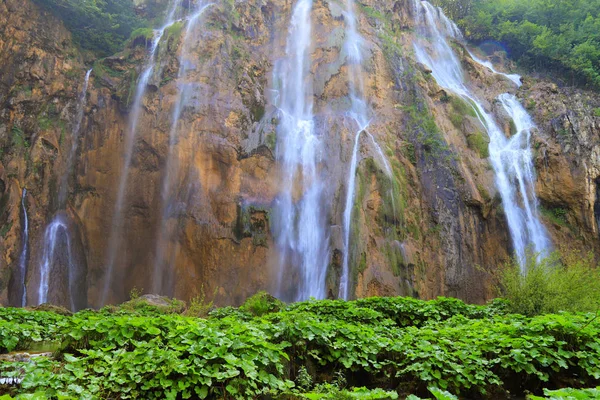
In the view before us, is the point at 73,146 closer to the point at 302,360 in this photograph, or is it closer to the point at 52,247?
the point at 52,247

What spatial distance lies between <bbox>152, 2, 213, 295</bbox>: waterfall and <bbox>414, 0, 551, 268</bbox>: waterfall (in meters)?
14.2

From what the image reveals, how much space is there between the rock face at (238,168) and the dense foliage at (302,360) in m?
10.6

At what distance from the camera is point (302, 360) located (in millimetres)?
5922

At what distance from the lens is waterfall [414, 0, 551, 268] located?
65.8 feet

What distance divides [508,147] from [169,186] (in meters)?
17.2

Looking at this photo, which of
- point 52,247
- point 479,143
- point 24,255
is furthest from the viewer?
point 479,143

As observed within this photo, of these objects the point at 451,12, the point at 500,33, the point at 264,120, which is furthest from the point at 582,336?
the point at 451,12

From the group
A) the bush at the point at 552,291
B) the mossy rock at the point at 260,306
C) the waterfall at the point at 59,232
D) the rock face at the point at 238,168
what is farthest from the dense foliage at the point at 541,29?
the waterfall at the point at 59,232

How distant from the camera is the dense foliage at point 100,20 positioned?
23.8m

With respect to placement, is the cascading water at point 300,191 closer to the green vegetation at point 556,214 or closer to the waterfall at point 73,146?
the waterfall at point 73,146

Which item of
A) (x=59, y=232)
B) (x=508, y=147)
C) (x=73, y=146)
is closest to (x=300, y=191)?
(x=59, y=232)

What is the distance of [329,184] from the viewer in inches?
772

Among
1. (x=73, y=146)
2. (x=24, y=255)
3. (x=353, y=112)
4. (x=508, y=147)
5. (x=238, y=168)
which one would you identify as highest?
(x=353, y=112)

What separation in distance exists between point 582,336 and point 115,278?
18.1 m
